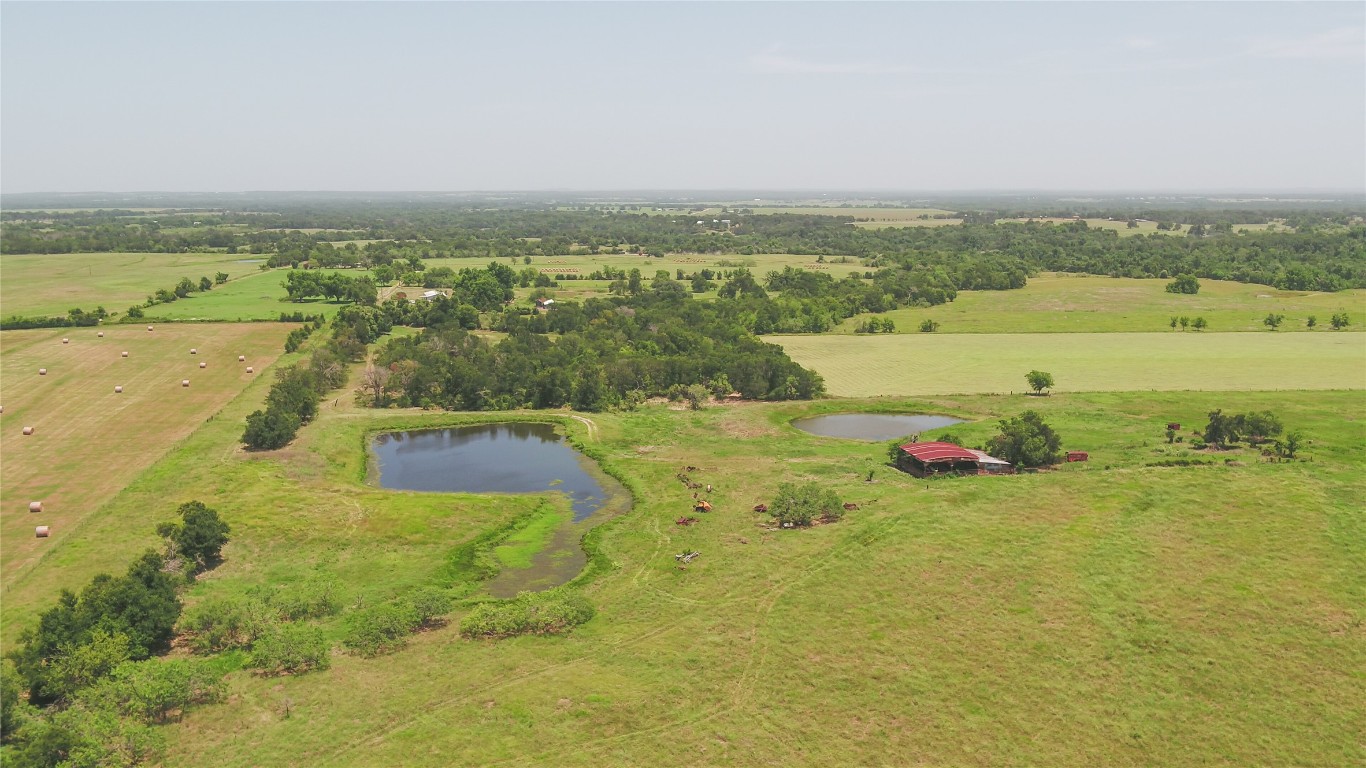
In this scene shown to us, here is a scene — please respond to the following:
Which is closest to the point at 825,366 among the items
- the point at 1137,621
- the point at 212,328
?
the point at 1137,621

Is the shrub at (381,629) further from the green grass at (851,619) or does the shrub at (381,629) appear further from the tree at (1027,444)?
the tree at (1027,444)

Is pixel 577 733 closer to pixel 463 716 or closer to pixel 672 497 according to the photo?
pixel 463 716

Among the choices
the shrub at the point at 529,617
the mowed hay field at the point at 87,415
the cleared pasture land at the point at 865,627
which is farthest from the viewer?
the mowed hay field at the point at 87,415

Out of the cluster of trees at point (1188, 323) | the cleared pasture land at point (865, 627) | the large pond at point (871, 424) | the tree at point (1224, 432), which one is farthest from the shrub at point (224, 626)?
the cluster of trees at point (1188, 323)

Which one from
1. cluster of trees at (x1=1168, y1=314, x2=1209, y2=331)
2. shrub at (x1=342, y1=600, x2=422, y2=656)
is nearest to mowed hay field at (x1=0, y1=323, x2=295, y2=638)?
shrub at (x1=342, y1=600, x2=422, y2=656)

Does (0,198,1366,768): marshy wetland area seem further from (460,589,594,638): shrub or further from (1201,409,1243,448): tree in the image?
(460,589,594,638): shrub
